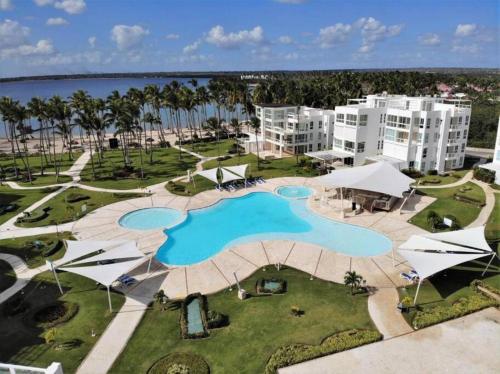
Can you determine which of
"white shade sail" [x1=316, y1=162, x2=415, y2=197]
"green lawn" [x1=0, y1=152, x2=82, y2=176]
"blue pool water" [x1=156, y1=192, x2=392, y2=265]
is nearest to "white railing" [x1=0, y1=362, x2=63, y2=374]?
"blue pool water" [x1=156, y1=192, x2=392, y2=265]

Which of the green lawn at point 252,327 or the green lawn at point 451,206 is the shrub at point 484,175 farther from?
the green lawn at point 252,327

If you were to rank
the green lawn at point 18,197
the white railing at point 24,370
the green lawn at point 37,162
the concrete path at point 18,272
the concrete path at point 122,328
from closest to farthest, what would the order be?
the white railing at point 24,370
the concrete path at point 122,328
the concrete path at point 18,272
the green lawn at point 18,197
the green lawn at point 37,162

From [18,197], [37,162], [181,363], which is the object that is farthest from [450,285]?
[37,162]

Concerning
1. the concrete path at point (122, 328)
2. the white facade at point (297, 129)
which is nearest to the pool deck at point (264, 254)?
the concrete path at point (122, 328)

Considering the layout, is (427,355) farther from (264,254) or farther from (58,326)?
(58,326)

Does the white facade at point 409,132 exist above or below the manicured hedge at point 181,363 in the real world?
above

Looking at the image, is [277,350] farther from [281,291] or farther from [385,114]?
[385,114]

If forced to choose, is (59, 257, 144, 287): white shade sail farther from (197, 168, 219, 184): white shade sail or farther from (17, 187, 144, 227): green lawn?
(197, 168, 219, 184): white shade sail
